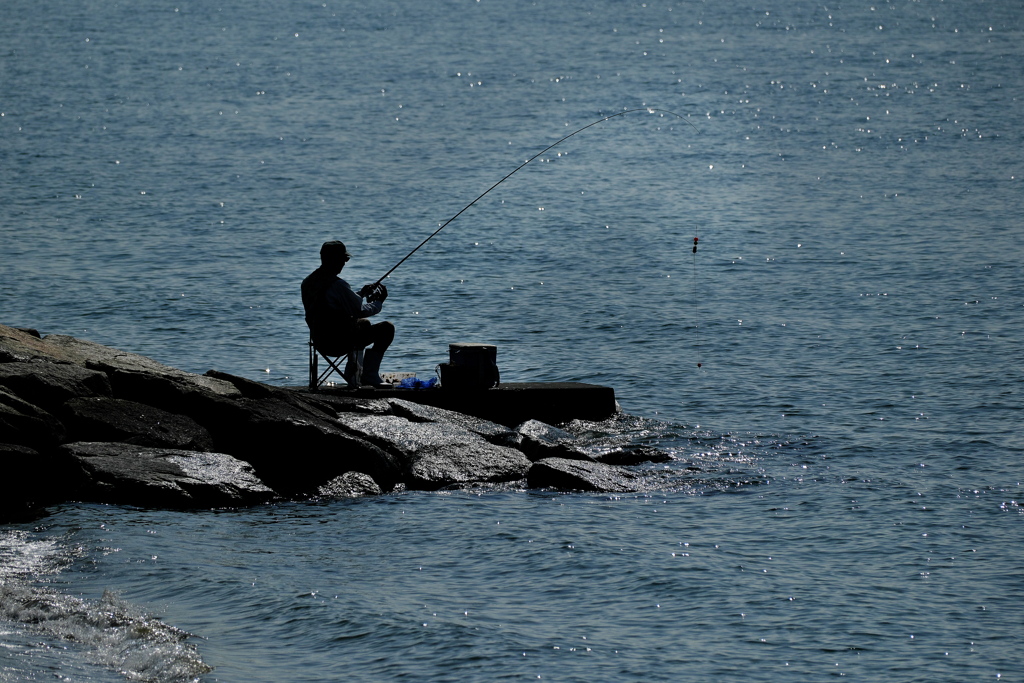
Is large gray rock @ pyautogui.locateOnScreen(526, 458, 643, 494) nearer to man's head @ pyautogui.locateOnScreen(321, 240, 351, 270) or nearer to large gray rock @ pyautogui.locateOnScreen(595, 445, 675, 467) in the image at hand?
large gray rock @ pyautogui.locateOnScreen(595, 445, 675, 467)

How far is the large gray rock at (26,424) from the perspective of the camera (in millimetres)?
9766

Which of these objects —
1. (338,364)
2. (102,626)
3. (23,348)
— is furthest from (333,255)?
(102,626)

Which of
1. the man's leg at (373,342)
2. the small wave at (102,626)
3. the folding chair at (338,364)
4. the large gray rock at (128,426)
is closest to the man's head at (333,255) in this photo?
the man's leg at (373,342)

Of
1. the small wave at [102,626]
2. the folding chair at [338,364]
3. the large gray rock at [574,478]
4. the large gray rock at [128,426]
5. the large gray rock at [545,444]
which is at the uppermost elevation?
the folding chair at [338,364]

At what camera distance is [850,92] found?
44.2 metres

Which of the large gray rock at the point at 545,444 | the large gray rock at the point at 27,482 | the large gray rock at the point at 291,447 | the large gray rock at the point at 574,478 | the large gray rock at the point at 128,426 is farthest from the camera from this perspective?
the large gray rock at the point at 545,444

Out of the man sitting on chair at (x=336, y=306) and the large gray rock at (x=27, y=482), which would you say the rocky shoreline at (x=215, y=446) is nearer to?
the large gray rock at (x=27, y=482)

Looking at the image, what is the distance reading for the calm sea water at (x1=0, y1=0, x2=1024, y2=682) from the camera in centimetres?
802

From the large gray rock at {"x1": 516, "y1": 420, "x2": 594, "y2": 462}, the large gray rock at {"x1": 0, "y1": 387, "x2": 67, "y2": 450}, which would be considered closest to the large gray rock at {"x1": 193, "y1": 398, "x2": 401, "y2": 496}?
the large gray rock at {"x1": 0, "y1": 387, "x2": 67, "y2": 450}

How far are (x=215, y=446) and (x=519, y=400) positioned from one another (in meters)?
3.26

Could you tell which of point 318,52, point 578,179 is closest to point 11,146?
point 578,179

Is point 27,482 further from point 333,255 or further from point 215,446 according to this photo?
point 333,255

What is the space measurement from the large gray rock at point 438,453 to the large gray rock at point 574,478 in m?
0.27

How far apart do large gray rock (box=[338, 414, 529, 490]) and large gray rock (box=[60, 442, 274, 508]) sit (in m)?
1.15
